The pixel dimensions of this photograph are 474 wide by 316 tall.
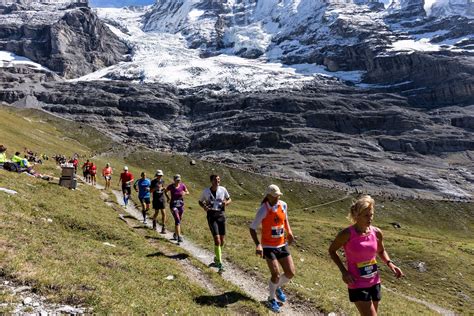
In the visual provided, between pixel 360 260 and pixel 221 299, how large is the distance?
6119 millimetres

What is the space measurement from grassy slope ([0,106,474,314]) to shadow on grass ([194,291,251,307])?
0.70 meters

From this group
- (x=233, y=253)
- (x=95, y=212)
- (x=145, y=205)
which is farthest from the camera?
(x=145, y=205)

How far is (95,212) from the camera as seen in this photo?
26.3m

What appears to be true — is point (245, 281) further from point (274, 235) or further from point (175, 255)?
point (274, 235)

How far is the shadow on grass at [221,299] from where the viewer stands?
43.9ft

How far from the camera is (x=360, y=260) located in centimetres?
959

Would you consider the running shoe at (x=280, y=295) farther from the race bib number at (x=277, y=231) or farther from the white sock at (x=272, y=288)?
the race bib number at (x=277, y=231)

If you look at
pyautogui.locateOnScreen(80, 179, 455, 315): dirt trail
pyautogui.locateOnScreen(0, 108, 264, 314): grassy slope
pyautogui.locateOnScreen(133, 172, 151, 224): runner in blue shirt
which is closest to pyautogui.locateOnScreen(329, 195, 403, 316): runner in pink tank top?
pyautogui.locateOnScreen(0, 108, 264, 314): grassy slope

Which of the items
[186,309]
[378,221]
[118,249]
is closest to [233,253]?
[118,249]

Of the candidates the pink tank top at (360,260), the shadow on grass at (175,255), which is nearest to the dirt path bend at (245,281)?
the shadow on grass at (175,255)

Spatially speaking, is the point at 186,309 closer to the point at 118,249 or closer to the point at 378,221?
the point at 118,249

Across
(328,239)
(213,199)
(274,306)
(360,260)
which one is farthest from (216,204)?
(328,239)

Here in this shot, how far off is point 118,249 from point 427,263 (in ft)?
136

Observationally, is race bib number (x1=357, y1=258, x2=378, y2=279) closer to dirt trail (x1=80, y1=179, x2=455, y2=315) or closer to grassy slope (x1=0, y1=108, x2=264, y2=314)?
grassy slope (x1=0, y1=108, x2=264, y2=314)
